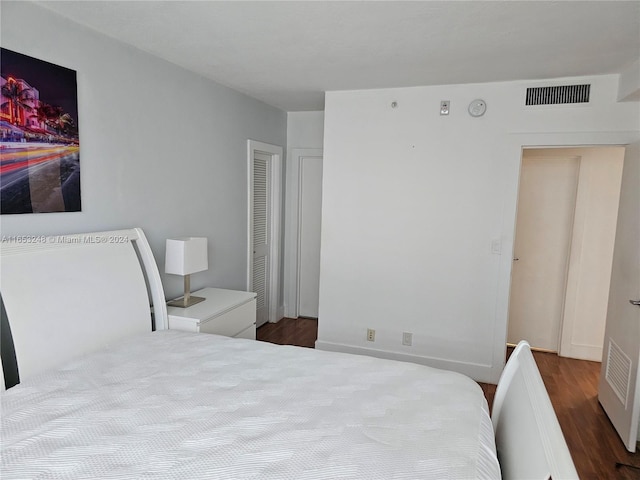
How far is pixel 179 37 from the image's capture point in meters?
2.40

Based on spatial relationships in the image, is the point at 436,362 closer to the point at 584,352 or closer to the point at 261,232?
the point at 584,352

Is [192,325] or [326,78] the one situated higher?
[326,78]

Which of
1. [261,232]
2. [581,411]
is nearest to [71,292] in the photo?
[261,232]

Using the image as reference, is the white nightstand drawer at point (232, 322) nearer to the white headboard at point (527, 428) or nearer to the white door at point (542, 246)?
the white headboard at point (527, 428)

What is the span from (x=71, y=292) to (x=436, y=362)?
2.87 metres

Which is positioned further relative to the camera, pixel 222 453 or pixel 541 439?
pixel 222 453

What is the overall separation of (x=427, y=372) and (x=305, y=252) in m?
3.05

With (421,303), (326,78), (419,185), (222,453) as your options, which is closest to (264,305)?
(421,303)

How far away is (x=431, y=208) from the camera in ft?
11.3

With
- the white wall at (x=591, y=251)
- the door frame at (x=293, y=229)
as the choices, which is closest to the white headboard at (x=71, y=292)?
the door frame at (x=293, y=229)

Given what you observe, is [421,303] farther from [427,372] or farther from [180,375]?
[180,375]

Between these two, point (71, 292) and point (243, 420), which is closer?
point (243, 420)

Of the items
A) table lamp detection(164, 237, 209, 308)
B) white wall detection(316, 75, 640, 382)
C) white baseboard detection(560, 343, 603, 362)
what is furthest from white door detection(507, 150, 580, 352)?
table lamp detection(164, 237, 209, 308)

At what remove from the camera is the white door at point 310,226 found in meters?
4.74
